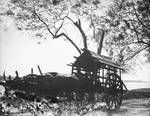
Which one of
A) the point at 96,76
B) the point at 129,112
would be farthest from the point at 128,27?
the point at 129,112

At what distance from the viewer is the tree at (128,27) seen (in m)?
22.0

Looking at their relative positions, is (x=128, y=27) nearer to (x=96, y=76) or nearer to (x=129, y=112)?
(x=96, y=76)

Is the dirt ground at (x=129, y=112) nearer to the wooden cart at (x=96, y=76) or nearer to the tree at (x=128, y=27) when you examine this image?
the wooden cart at (x=96, y=76)

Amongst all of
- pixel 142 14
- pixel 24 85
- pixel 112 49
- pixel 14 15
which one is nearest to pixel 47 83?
pixel 24 85

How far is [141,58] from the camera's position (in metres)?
28.6

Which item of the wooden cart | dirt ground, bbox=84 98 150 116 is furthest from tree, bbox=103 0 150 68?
dirt ground, bbox=84 98 150 116

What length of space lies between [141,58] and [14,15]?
14.7m

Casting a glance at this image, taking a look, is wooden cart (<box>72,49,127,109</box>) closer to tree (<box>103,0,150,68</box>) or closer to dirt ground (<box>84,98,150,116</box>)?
dirt ground (<box>84,98,150,116</box>)

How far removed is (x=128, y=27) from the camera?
2364 cm

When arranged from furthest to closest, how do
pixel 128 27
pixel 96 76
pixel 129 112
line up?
pixel 128 27 → pixel 96 76 → pixel 129 112

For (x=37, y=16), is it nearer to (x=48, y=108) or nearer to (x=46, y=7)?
(x=46, y=7)

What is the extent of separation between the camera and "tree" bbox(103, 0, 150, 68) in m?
22.0

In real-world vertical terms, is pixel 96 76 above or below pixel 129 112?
above

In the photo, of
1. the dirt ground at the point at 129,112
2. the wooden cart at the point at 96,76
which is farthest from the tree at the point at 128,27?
the dirt ground at the point at 129,112
